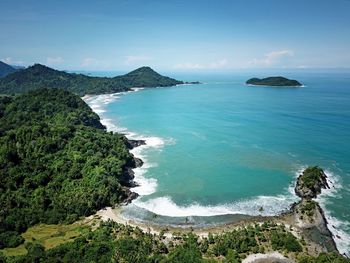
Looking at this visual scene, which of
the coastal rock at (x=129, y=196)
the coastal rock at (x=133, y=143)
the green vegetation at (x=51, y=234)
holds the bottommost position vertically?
the green vegetation at (x=51, y=234)

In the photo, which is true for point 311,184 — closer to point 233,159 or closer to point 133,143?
point 233,159

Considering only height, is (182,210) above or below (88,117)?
below

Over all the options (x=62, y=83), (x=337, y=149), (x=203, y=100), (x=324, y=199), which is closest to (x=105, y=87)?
(x=62, y=83)

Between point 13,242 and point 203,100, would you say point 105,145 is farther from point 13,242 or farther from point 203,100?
point 203,100

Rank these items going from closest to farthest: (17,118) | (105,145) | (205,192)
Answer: (205,192)
(105,145)
(17,118)

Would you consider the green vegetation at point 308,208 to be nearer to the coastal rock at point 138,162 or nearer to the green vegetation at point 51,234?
the green vegetation at point 51,234

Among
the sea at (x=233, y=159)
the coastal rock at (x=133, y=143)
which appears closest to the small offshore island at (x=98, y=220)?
the sea at (x=233, y=159)
